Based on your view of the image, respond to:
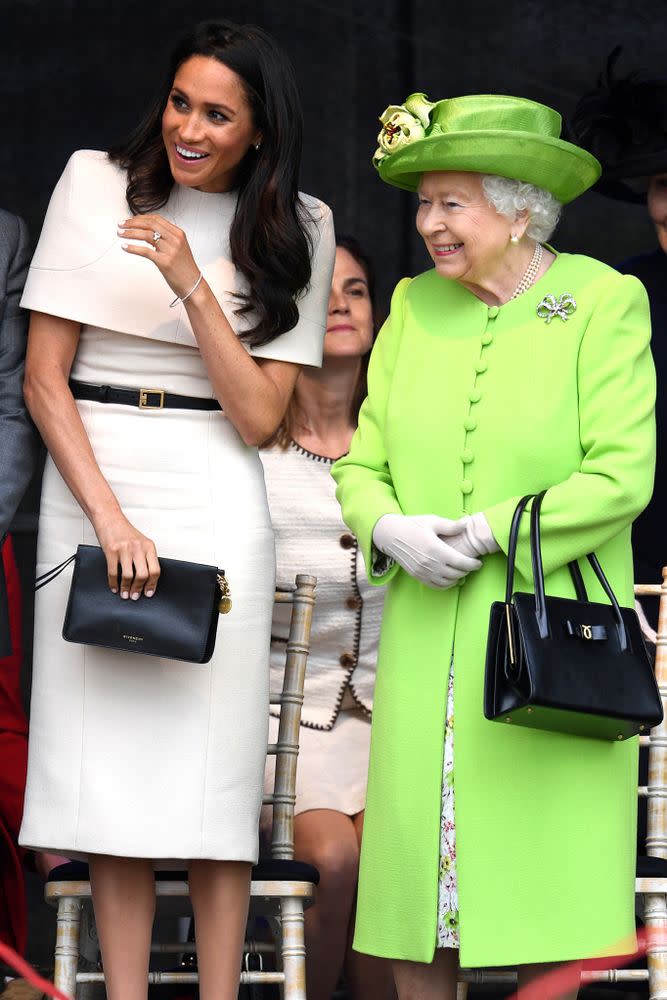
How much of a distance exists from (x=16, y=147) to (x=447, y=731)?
2641 millimetres

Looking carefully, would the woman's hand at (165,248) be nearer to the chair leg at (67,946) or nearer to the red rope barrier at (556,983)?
the chair leg at (67,946)

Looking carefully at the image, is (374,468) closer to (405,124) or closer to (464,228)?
(464,228)

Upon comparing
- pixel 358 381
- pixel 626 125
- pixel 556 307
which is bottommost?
pixel 556 307

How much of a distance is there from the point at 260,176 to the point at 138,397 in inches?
18.2

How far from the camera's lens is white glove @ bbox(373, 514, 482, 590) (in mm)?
2992

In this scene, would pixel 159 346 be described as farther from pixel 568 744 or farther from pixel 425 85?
Result: pixel 425 85

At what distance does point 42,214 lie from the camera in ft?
16.8

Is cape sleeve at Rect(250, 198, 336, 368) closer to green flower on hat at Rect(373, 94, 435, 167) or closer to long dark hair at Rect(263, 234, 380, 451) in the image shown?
green flower on hat at Rect(373, 94, 435, 167)

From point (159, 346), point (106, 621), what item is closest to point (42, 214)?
point (159, 346)

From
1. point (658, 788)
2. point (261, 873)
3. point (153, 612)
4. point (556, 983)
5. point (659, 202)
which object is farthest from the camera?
point (659, 202)

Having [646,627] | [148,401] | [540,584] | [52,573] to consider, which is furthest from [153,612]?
[646,627]

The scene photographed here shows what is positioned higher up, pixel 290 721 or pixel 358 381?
pixel 358 381

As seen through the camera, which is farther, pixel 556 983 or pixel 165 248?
pixel 165 248

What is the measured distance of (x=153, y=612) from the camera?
122 inches
